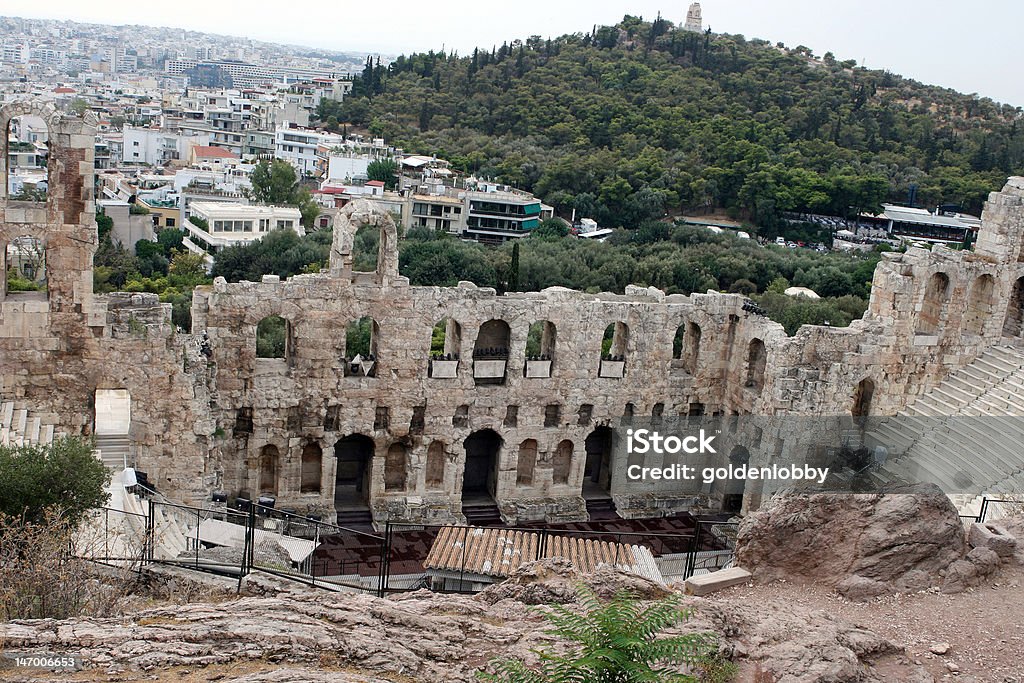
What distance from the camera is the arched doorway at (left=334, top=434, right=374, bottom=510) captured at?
3462cm

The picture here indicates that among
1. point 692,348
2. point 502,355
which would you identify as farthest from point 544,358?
point 692,348

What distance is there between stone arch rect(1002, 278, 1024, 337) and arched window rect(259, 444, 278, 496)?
2556cm

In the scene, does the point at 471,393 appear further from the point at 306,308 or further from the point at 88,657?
the point at 88,657

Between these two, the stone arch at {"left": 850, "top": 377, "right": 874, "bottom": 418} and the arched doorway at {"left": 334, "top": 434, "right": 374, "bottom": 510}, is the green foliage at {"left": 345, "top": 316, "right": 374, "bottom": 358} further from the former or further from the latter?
the stone arch at {"left": 850, "top": 377, "right": 874, "bottom": 418}

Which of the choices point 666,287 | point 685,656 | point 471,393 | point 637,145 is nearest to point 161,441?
point 471,393

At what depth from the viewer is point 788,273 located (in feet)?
228

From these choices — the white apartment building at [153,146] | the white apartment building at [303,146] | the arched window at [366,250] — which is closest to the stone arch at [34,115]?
the arched window at [366,250]

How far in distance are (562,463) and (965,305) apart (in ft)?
48.0

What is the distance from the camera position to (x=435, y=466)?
35094mm

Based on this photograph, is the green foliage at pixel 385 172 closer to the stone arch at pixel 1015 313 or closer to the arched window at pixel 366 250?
the arched window at pixel 366 250

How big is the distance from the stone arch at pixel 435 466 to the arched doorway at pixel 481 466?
998mm

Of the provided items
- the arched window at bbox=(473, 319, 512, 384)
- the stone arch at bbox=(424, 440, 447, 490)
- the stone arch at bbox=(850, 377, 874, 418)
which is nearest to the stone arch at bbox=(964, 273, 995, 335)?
the stone arch at bbox=(850, 377, 874, 418)

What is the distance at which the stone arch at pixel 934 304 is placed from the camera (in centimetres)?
3600

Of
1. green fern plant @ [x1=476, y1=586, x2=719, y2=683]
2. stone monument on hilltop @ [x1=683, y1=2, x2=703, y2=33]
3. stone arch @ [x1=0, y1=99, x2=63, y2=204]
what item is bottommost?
green fern plant @ [x1=476, y1=586, x2=719, y2=683]
